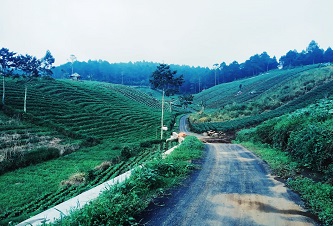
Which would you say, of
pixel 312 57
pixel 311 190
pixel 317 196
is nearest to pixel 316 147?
A: pixel 311 190

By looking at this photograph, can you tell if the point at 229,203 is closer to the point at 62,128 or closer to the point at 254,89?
the point at 62,128

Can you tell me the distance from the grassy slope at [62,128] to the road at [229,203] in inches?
492

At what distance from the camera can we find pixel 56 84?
67938 mm

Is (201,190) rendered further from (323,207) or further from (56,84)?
(56,84)

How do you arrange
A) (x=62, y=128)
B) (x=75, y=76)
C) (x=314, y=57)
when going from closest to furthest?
(x=62, y=128)
(x=75, y=76)
(x=314, y=57)

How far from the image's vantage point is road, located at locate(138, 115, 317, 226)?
6.14m

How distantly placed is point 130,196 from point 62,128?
114 ft

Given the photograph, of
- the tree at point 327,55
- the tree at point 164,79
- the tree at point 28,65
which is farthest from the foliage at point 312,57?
the tree at point 28,65

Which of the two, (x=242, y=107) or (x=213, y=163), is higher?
(x=242, y=107)

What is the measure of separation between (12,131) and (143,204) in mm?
32376

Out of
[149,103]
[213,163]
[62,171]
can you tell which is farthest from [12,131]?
[149,103]

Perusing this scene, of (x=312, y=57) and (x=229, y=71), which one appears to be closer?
(x=312, y=57)

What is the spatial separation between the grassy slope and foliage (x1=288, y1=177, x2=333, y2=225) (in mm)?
15617

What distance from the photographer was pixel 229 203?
7.20m
